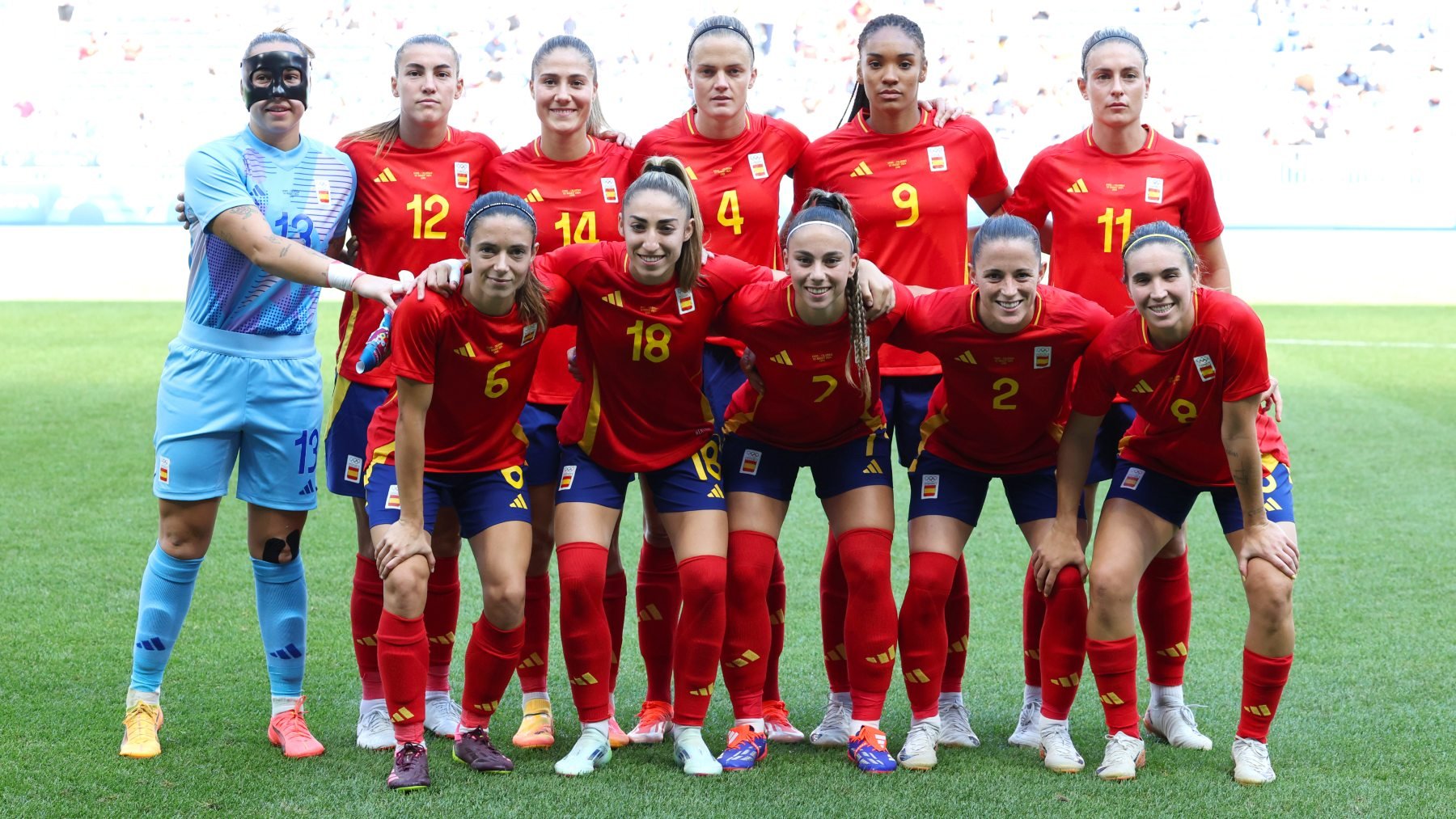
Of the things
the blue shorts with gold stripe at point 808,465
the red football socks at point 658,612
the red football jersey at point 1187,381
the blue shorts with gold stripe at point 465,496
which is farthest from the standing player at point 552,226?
the red football jersey at point 1187,381

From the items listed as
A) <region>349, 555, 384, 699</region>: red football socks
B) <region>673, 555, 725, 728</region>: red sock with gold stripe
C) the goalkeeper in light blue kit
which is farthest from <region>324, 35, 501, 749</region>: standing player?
<region>673, 555, 725, 728</region>: red sock with gold stripe

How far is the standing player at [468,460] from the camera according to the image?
366 centimetres

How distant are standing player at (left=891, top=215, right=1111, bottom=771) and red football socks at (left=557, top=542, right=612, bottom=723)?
2.74ft

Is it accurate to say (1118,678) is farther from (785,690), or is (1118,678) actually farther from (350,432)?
(350,432)

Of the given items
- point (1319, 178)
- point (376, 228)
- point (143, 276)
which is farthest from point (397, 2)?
point (376, 228)

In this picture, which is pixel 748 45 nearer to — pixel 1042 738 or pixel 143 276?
pixel 1042 738

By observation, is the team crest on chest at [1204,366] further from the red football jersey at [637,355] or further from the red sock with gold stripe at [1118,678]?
the red football jersey at [637,355]

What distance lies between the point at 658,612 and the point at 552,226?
3.88ft

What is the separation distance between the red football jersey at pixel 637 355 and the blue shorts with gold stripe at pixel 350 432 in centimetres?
58

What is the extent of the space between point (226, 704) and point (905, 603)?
6.78 feet

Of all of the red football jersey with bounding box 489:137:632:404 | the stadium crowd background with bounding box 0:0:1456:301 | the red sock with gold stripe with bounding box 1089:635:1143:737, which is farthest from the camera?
the stadium crowd background with bounding box 0:0:1456:301

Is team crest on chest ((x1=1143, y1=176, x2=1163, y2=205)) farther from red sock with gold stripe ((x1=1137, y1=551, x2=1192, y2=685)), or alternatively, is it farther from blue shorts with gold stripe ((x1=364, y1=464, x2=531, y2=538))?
blue shorts with gold stripe ((x1=364, y1=464, x2=531, y2=538))

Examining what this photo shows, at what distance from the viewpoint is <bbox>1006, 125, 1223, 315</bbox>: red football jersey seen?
4.21 metres

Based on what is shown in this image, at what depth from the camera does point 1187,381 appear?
3.72 metres
